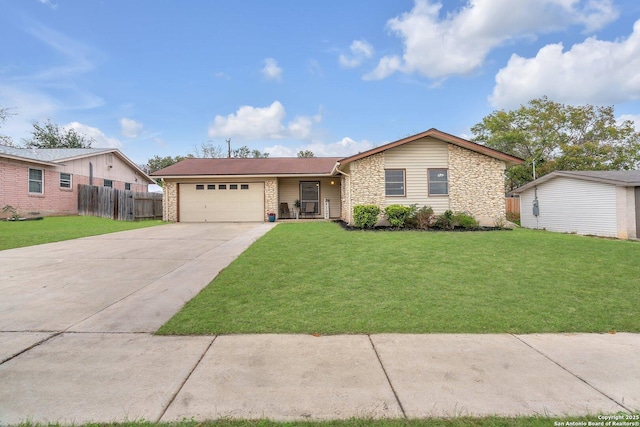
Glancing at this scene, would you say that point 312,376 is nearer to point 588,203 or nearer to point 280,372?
point 280,372

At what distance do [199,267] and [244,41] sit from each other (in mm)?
12389

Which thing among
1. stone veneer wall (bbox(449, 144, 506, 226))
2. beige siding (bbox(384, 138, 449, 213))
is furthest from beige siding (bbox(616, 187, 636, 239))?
beige siding (bbox(384, 138, 449, 213))

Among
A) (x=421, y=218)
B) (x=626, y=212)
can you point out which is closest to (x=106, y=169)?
(x=421, y=218)

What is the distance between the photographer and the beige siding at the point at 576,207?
41.4ft

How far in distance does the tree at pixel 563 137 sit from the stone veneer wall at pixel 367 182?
16721mm

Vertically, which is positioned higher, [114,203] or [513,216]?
[114,203]

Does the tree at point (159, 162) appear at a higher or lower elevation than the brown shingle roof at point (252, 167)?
higher

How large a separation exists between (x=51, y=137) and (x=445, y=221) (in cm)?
4462

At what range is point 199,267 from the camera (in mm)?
6293

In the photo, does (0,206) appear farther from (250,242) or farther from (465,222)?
(465,222)

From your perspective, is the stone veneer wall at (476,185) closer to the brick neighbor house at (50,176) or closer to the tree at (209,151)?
the brick neighbor house at (50,176)

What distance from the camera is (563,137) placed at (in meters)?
24.9

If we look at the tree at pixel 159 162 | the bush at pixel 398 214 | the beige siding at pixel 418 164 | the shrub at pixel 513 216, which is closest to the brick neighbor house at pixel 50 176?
the bush at pixel 398 214

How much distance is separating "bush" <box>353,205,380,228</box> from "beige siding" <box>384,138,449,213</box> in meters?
1.18
